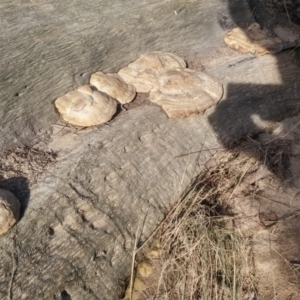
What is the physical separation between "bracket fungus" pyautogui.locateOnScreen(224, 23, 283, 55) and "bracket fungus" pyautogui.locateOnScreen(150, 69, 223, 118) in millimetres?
1009

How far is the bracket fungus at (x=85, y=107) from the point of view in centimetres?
347

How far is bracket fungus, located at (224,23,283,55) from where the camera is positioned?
4.72 m

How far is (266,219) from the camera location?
3.52 m

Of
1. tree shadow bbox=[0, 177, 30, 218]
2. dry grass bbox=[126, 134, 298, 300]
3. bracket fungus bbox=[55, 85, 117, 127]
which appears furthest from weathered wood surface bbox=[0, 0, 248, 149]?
dry grass bbox=[126, 134, 298, 300]

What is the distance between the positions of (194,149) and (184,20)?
1.83m

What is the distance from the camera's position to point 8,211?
8.56 ft

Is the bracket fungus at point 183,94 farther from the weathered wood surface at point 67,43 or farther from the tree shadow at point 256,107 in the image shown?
the weathered wood surface at point 67,43

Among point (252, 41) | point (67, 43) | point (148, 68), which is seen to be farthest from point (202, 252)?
point (252, 41)

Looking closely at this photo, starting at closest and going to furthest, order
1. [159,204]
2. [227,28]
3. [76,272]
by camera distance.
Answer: [76,272] < [159,204] < [227,28]

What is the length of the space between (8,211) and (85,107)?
3.97ft

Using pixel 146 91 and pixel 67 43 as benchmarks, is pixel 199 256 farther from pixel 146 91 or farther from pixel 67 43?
pixel 67 43

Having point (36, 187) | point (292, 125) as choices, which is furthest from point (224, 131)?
point (36, 187)

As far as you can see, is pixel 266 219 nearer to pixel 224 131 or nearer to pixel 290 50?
pixel 224 131

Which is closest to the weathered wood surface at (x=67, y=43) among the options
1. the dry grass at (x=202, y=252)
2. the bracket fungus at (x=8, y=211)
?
the bracket fungus at (x=8, y=211)
